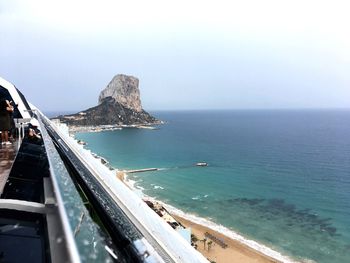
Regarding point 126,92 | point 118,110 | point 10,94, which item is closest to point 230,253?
point 10,94

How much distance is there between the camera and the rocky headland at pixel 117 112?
500 ft

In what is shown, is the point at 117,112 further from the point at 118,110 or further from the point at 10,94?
the point at 10,94

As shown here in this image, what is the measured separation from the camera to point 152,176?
52.5 meters

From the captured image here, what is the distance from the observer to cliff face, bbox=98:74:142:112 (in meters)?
186

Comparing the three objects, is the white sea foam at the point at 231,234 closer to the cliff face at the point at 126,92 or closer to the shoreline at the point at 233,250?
the shoreline at the point at 233,250

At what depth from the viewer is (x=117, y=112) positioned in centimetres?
16688

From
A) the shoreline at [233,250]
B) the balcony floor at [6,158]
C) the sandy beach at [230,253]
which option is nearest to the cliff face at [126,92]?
the shoreline at [233,250]

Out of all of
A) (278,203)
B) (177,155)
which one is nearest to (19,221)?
(278,203)

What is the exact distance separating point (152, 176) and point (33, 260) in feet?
167

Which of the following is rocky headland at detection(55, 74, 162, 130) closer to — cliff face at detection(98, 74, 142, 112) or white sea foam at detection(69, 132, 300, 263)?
cliff face at detection(98, 74, 142, 112)

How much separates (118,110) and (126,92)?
78.5 feet

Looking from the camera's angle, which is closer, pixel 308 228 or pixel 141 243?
pixel 141 243

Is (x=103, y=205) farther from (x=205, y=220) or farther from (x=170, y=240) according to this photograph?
(x=205, y=220)

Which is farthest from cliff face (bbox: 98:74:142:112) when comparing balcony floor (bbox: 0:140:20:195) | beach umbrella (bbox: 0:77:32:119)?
balcony floor (bbox: 0:140:20:195)
